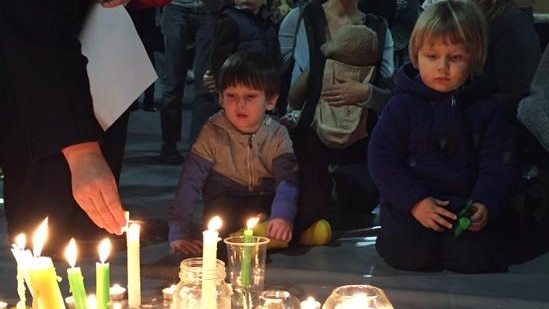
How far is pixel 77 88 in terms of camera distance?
1.48 metres

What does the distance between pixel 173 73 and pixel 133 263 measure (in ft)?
7.88

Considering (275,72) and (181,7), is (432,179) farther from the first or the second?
(181,7)

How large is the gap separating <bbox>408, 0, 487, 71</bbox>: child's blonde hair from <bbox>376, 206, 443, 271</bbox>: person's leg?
0.45 meters

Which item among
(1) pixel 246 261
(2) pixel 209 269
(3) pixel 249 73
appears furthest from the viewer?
(3) pixel 249 73

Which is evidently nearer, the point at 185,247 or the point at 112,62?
the point at 112,62

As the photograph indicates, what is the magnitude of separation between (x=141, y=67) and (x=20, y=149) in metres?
0.34

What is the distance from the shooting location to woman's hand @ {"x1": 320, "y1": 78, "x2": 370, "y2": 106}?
102 inches

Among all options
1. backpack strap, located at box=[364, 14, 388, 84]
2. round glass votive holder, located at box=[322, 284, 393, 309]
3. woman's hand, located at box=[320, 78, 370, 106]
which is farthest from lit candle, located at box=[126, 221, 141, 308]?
backpack strap, located at box=[364, 14, 388, 84]

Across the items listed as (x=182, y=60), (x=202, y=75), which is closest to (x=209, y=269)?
(x=202, y=75)

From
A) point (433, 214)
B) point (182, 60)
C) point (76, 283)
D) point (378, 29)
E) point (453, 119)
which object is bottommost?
point (433, 214)

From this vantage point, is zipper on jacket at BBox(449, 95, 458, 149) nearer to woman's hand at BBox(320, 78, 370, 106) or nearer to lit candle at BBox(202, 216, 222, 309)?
woman's hand at BBox(320, 78, 370, 106)

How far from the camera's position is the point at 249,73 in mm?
2275

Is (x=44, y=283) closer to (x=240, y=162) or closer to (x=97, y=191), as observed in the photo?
(x=97, y=191)

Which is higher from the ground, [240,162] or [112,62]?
[112,62]
